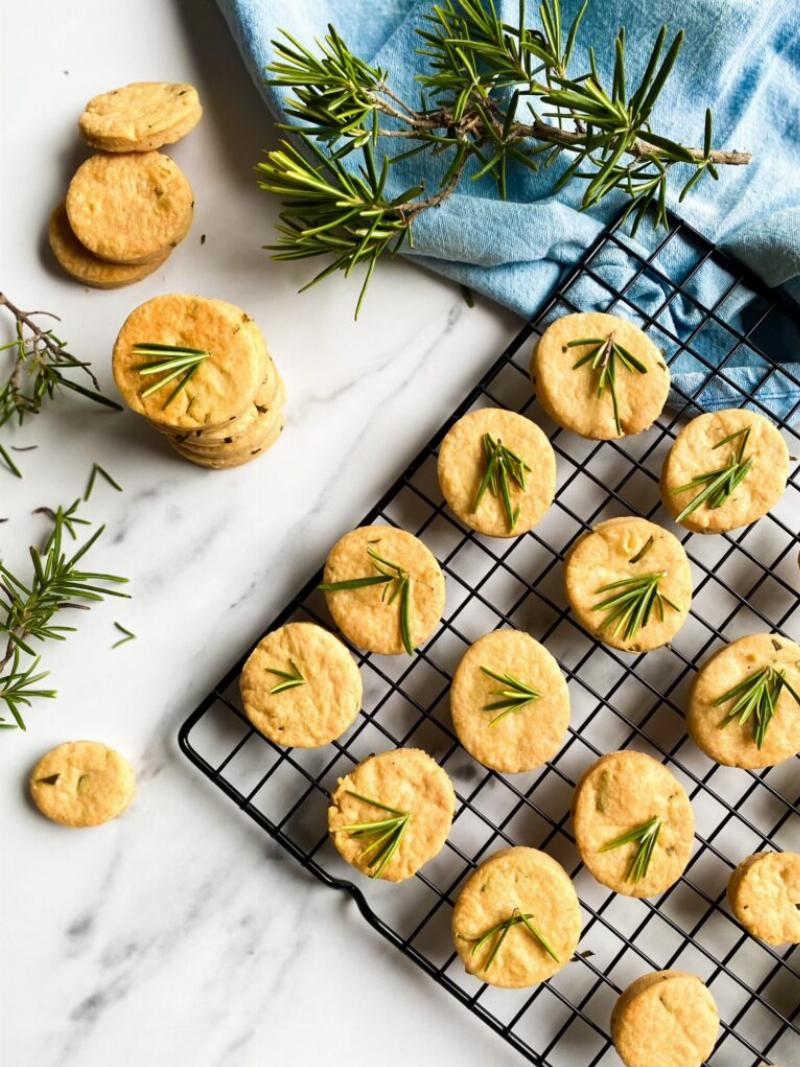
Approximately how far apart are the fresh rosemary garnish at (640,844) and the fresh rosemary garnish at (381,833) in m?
0.32

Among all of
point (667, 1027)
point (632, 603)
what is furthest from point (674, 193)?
point (667, 1027)

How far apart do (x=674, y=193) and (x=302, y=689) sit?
1.03 meters

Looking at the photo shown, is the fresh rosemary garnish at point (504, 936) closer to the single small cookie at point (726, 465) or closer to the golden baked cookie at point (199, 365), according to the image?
the single small cookie at point (726, 465)

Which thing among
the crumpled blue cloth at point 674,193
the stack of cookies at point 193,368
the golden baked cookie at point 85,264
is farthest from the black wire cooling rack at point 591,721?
the golden baked cookie at point 85,264

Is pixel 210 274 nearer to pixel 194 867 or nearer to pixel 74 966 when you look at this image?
pixel 194 867

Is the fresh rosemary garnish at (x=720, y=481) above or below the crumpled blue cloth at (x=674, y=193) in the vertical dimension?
below

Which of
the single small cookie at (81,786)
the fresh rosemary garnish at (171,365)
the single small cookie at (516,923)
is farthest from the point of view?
the single small cookie at (81,786)

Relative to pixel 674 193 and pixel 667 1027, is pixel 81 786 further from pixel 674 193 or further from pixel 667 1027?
pixel 674 193

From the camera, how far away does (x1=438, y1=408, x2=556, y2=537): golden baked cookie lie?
5.63 feet

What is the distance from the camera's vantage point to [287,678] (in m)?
1.70

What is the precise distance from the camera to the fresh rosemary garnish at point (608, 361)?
1.69 metres

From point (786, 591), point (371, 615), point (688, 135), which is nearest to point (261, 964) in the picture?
point (371, 615)

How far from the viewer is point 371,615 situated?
1712 millimetres

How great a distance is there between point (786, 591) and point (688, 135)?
0.80 meters
